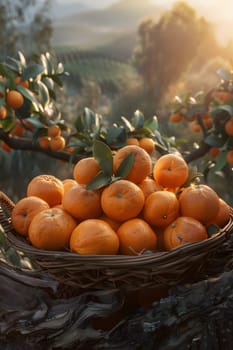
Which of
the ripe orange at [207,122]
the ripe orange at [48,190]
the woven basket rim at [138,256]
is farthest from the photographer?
the ripe orange at [207,122]

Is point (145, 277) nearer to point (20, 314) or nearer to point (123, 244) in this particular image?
point (123, 244)

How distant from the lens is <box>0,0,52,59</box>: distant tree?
6828 millimetres

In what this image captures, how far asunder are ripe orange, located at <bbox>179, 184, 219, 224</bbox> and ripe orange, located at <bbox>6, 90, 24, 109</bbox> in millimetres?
777

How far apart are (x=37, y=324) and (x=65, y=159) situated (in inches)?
34.7

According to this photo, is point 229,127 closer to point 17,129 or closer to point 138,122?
point 138,122

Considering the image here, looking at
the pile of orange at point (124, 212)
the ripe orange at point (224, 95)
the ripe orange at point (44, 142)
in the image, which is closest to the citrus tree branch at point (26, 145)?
the ripe orange at point (44, 142)

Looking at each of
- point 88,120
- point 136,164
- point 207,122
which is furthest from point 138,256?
point 207,122

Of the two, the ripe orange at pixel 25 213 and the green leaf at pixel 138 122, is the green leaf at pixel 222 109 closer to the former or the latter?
the green leaf at pixel 138 122

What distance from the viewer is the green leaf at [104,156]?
0.90 meters

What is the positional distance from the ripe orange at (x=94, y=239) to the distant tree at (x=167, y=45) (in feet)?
24.1

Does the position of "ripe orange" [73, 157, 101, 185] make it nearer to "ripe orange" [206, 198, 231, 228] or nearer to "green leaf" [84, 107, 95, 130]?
"ripe orange" [206, 198, 231, 228]

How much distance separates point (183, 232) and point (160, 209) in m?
0.06

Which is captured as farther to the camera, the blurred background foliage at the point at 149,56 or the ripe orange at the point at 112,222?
the blurred background foliage at the point at 149,56

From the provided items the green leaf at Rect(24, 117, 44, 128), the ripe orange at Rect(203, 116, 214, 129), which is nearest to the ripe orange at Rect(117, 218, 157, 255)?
the green leaf at Rect(24, 117, 44, 128)
